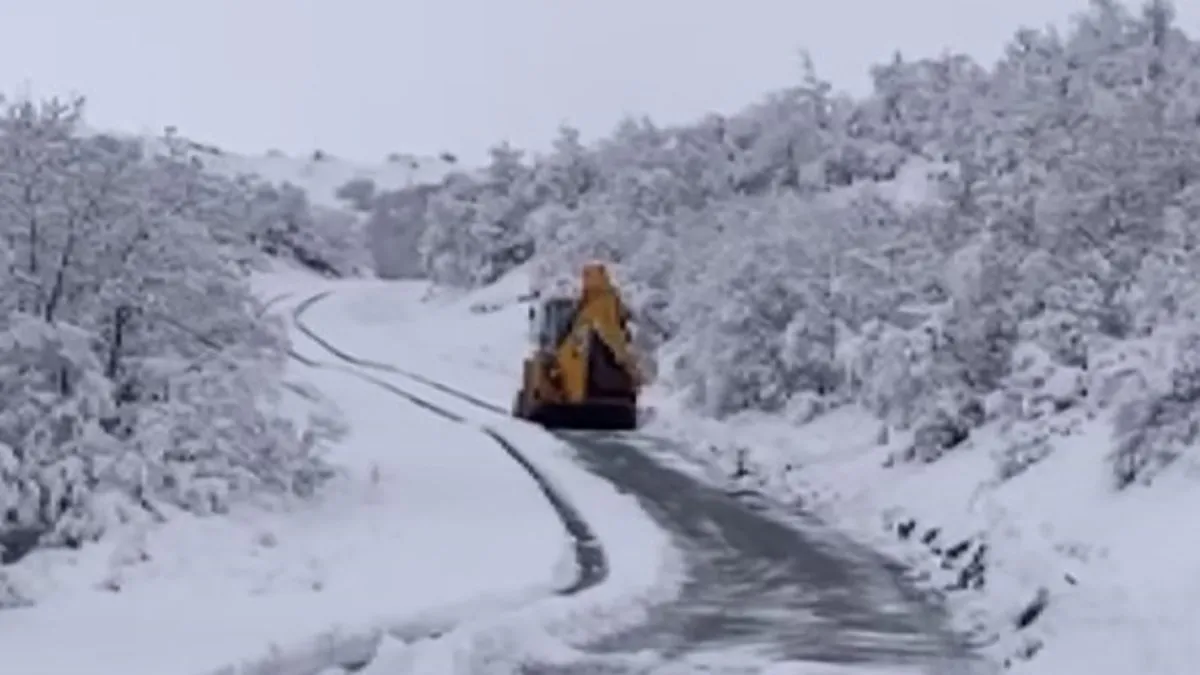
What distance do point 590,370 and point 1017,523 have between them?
51.4 ft

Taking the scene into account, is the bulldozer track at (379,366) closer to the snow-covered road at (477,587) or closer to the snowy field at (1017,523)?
the snowy field at (1017,523)

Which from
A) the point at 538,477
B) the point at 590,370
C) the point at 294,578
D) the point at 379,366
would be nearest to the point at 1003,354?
the point at 538,477

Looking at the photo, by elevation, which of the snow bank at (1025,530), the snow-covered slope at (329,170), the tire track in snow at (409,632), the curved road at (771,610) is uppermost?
the snow-covered slope at (329,170)

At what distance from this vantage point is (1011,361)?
24.8 m

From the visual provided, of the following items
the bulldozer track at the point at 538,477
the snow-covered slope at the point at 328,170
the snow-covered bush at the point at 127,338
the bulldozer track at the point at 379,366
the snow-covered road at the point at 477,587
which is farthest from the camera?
the snow-covered slope at the point at 328,170

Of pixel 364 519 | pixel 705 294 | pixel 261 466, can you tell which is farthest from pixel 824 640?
pixel 705 294

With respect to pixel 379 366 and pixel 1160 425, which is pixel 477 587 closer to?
pixel 1160 425

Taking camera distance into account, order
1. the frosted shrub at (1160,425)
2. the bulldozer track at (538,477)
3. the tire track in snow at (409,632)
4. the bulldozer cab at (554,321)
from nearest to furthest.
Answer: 1. the tire track in snow at (409,632)
2. the bulldozer track at (538,477)
3. the frosted shrub at (1160,425)
4. the bulldozer cab at (554,321)

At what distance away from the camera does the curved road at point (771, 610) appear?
12.9m

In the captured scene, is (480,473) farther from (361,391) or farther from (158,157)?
(361,391)

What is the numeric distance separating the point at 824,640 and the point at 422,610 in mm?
2854

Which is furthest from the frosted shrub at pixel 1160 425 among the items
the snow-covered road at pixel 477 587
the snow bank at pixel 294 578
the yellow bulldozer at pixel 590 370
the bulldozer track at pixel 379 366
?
the bulldozer track at pixel 379 366

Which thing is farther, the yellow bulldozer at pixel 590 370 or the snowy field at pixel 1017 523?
the yellow bulldozer at pixel 590 370

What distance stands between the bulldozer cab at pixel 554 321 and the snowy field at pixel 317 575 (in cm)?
882
